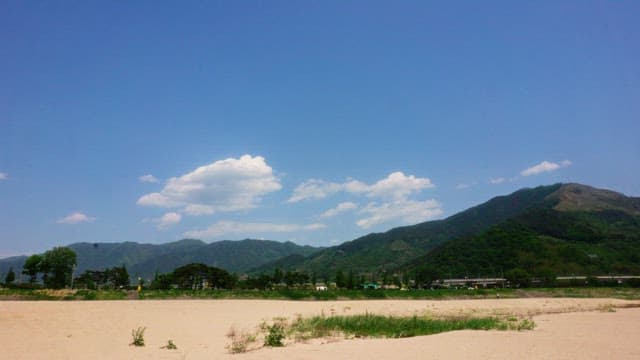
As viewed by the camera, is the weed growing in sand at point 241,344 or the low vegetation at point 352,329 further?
the low vegetation at point 352,329

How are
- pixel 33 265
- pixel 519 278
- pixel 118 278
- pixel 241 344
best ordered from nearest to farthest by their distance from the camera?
1. pixel 241 344
2. pixel 33 265
3. pixel 118 278
4. pixel 519 278

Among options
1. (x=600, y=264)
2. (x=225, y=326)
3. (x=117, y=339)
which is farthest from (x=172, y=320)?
(x=600, y=264)

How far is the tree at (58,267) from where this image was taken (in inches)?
3813

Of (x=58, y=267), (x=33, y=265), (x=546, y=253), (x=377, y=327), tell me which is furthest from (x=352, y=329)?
(x=546, y=253)

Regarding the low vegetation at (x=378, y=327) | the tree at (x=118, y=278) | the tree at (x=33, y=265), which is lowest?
the low vegetation at (x=378, y=327)

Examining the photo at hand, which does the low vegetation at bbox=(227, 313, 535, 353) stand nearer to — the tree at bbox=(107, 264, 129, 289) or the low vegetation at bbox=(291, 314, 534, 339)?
the low vegetation at bbox=(291, 314, 534, 339)

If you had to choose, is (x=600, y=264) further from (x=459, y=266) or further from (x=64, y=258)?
(x=64, y=258)

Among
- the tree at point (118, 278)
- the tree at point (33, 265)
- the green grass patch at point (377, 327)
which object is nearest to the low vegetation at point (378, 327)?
the green grass patch at point (377, 327)

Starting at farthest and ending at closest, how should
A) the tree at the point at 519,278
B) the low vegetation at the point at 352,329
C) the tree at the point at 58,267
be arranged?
the tree at the point at 519,278 → the tree at the point at 58,267 → the low vegetation at the point at 352,329

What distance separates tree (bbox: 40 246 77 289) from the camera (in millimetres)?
96844

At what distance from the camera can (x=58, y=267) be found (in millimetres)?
97812

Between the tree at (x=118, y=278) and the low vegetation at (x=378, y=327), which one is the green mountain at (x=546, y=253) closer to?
the tree at (x=118, y=278)

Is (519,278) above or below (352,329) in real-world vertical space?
above

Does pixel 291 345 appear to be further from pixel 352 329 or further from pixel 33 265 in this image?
pixel 33 265
